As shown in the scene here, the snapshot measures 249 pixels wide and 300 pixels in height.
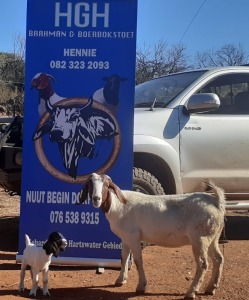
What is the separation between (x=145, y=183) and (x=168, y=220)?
1.54 m

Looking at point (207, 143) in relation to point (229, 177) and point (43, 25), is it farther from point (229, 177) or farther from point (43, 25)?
point (43, 25)

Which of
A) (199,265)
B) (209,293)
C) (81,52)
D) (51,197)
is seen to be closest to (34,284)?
(51,197)

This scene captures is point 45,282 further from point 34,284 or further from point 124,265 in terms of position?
point 124,265

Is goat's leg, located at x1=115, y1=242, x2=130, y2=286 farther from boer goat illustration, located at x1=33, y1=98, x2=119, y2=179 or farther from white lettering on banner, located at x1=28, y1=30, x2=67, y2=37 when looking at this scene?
white lettering on banner, located at x1=28, y1=30, x2=67, y2=37

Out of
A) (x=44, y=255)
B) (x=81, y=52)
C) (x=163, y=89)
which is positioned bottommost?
(x=44, y=255)

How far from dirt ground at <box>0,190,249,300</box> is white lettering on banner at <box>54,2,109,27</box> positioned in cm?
249

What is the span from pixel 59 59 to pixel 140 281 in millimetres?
2333

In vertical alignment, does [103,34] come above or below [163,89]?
above

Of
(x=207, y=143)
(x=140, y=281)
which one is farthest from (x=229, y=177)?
(x=140, y=281)

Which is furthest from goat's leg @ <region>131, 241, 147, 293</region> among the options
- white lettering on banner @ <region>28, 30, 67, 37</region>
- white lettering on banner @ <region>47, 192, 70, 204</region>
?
white lettering on banner @ <region>28, 30, 67, 37</region>

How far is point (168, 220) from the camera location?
15.9 feet

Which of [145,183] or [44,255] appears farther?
[145,183]

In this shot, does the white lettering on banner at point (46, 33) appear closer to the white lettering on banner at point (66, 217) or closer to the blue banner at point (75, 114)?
the blue banner at point (75, 114)

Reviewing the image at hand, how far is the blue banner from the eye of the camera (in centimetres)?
559
